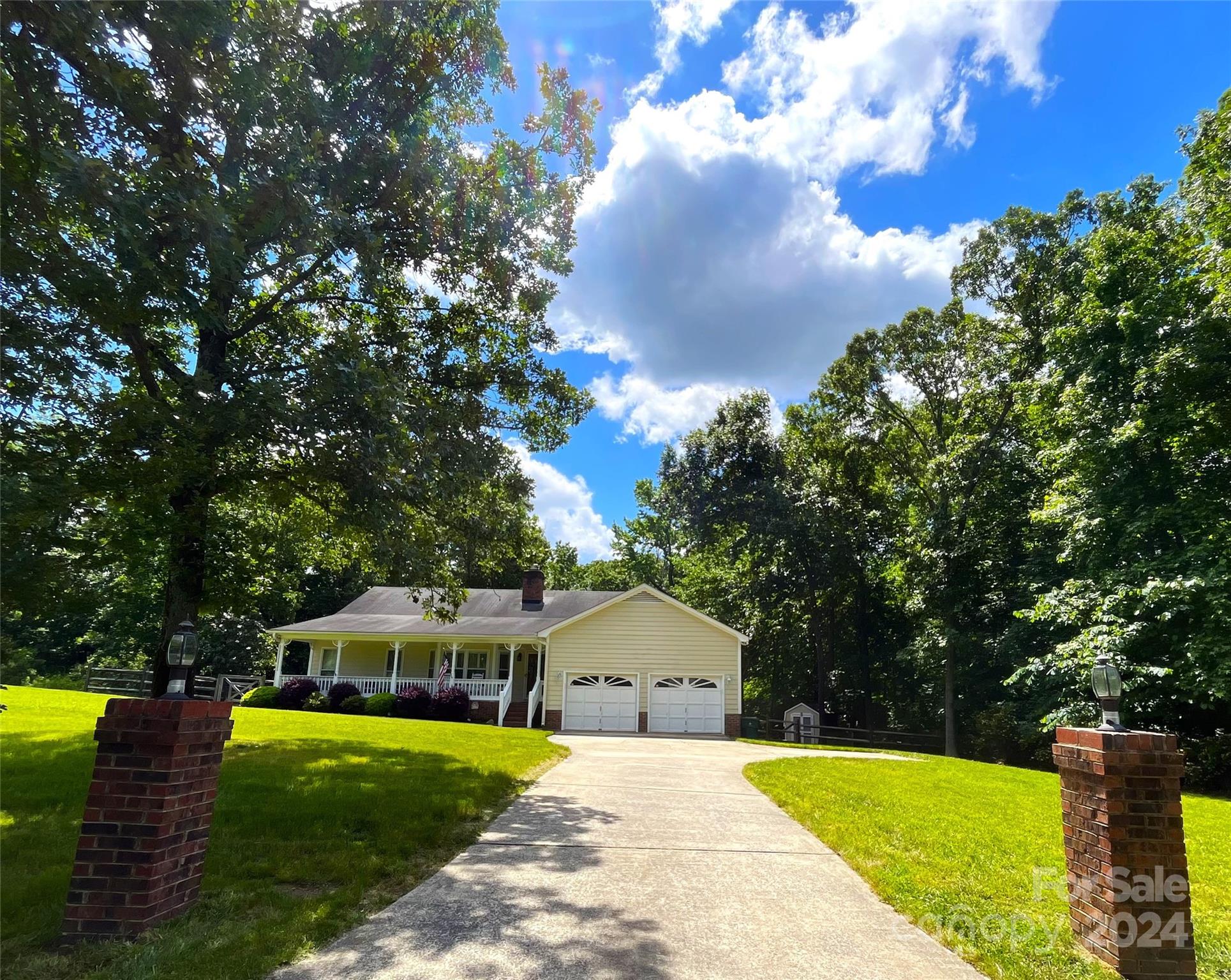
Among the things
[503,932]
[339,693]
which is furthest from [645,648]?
[503,932]

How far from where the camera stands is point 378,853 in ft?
17.4

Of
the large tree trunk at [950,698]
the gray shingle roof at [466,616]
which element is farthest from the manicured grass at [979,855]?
the gray shingle roof at [466,616]

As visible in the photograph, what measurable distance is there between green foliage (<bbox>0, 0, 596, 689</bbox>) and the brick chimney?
1392 centimetres

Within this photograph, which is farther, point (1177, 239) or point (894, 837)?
point (1177, 239)

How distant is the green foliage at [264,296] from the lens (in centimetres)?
621

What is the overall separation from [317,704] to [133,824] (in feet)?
68.9

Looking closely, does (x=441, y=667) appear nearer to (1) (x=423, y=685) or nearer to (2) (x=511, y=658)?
(1) (x=423, y=685)

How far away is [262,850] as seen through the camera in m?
5.20

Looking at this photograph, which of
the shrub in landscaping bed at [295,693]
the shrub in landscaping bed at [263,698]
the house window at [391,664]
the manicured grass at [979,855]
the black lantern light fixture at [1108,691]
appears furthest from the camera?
the house window at [391,664]

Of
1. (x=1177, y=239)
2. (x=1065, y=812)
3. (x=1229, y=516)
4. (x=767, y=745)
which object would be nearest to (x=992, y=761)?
(x=767, y=745)

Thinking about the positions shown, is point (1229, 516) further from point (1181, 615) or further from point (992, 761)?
point (992, 761)

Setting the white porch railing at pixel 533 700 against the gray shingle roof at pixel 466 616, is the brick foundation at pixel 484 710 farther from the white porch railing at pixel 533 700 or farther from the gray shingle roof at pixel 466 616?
the gray shingle roof at pixel 466 616

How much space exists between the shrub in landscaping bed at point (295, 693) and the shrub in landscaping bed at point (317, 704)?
0.14m

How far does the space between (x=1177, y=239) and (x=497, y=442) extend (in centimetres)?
1749
